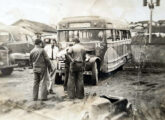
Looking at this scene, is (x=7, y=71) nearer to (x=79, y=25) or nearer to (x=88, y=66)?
(x=88, y=66)

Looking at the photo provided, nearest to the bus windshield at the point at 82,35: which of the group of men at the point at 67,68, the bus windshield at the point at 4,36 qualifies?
the group of men at the point at 67,68

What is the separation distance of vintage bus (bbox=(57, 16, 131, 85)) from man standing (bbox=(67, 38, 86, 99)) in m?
0.40

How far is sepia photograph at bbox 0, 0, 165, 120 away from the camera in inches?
127

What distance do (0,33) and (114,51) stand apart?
211 centimetres

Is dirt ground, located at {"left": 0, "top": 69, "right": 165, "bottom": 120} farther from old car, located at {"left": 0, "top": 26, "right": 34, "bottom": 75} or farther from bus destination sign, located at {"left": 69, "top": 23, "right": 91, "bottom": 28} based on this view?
bus destination sign, located at {"left": 69, "top": 23, "right": 91, "bottom": 28}

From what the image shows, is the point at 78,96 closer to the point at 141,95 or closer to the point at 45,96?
the point at 45,96

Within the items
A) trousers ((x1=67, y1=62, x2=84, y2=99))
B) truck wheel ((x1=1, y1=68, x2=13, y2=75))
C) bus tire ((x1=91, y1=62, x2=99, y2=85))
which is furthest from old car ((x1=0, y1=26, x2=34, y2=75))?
bus tire ((x1=91, y1=62, x2=99, y2=85))

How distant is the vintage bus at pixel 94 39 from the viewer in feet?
13.9

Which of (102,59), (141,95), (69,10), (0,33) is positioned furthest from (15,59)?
(141,95)

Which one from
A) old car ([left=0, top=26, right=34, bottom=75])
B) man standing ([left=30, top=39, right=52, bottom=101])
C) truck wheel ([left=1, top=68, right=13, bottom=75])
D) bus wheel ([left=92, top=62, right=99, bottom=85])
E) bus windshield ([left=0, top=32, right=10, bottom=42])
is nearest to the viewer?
man standing ([left=30, top=39, right=52, bottom=101])

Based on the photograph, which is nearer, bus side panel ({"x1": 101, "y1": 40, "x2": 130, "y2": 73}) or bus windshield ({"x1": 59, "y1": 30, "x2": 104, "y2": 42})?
bus windshield ({"x1": 59, "y1": 30, "x2": 104, "y2": 42})

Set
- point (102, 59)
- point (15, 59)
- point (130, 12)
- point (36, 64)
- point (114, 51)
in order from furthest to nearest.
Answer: point (15, 59) → point (114, 51) → point (102, 59) → point (36, 64) → point (130, 12)

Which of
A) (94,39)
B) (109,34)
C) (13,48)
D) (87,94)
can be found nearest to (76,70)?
(87,94)

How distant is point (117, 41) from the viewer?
16.9 ft
